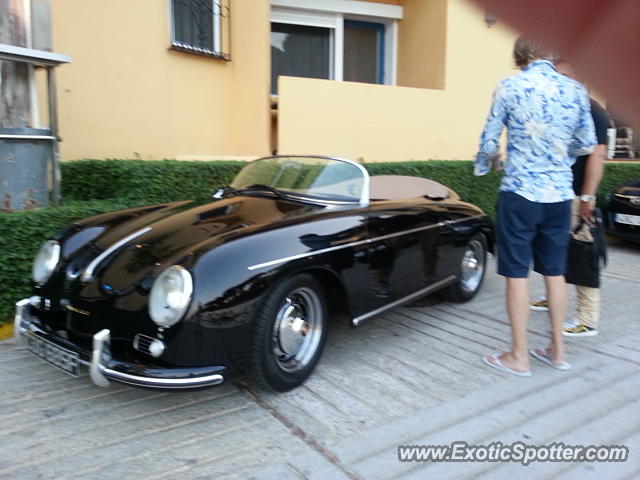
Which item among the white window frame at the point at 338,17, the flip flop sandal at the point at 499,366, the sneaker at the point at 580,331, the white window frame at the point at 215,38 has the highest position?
the white window frame at the point at 338,17

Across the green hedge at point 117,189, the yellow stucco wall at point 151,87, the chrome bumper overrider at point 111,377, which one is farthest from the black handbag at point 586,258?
the yellow stucco wall at point 151,87

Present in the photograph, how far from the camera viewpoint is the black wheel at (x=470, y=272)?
470 centimetres

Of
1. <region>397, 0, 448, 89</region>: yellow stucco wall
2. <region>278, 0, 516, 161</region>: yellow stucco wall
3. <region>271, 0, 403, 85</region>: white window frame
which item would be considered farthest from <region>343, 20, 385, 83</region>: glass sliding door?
<region>278, 0, 516, 161</region>: yellow stucco wall

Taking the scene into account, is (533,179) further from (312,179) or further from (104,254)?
(104,254)

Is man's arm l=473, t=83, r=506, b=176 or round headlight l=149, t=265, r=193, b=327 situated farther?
man's arm l=473, t=83, r=506, b=176

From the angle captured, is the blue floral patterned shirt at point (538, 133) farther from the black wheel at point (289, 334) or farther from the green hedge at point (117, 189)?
the green hedge at point (117, 189)

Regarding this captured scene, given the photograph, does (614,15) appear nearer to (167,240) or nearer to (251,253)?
(251,253)

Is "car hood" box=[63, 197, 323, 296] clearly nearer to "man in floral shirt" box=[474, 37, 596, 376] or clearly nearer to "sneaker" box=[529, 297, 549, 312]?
"man in floral shirt" box=[474, 37, 596, 376]

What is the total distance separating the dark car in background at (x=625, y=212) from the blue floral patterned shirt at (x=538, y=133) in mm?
4608

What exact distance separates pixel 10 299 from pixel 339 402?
102 inches

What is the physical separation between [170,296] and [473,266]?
317 cm

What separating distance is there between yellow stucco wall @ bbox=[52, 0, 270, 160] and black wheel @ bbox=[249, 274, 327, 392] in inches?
153

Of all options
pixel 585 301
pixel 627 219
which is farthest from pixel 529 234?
pixel 627 219

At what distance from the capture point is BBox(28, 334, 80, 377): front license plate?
9.04ft
